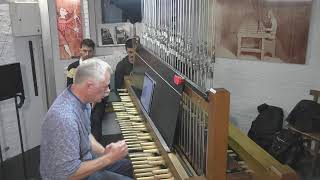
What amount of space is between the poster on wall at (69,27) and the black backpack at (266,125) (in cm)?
207

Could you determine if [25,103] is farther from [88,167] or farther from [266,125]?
[266,125]

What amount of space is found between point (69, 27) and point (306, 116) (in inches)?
100

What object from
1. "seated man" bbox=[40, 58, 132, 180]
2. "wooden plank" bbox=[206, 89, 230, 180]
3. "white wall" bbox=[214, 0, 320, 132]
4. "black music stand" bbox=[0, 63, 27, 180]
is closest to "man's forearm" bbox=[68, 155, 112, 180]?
"seated man" bbox=[40, 58, 132, 180]

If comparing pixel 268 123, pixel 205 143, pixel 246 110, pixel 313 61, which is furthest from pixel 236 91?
pixel 205 143

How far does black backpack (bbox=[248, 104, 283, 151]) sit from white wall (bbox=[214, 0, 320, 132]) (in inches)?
5.8

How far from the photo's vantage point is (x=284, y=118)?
3.37 m

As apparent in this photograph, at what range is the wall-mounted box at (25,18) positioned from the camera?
3.28 m

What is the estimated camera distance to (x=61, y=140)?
1.59 meters

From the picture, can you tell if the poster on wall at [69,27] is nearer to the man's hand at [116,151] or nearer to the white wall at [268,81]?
the white wall at [268,81]

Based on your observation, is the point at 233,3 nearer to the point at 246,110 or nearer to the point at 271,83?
the point at 271,83

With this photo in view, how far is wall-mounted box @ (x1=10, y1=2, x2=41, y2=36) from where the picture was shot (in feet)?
10.8

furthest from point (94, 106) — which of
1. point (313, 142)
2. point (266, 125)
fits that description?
point (313, 142)

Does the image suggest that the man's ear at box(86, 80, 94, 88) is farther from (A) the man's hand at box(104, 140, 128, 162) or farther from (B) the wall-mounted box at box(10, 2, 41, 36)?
(B) the wall-mounted box at box(10, 2, 41, 36)

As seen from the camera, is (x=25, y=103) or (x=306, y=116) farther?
(x=25, y=103)
